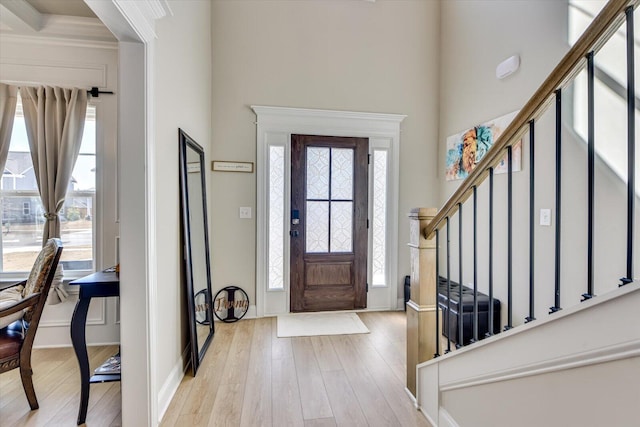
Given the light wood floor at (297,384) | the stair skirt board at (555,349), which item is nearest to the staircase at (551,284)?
the stair skirt board at (555,349)

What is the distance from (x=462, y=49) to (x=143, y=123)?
3311 mm

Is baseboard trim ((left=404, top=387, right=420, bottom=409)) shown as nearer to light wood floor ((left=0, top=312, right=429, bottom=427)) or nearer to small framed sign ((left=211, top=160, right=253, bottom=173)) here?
light wood floor ((left=0, top=312, right=429, bottom=427))

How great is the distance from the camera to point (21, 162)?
2.61 m

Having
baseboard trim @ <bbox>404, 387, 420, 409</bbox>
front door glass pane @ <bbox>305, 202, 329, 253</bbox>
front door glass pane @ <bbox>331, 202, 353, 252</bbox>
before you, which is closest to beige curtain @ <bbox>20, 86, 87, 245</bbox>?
front door glass pane @ <bbox>305, 202, 329, 253</bbox>

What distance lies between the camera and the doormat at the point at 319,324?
297 centimetres

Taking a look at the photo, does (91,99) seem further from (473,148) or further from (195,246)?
(473,148)

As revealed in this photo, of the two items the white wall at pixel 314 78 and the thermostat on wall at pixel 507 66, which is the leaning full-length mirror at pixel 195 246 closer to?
the white wall at pixel 314 78

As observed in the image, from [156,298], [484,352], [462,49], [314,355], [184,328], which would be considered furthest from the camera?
[462,49]

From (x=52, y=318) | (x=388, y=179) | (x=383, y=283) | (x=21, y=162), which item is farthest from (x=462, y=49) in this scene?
(x=52, y=318)

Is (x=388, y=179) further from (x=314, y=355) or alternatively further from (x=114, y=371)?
(x=114, y=371)

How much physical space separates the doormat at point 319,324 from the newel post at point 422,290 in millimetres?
1236

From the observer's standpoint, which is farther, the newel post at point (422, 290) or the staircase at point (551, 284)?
the newel post at point (422, 290)

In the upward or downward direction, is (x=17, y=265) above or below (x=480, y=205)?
below

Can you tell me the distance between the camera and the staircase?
0.79 metres
